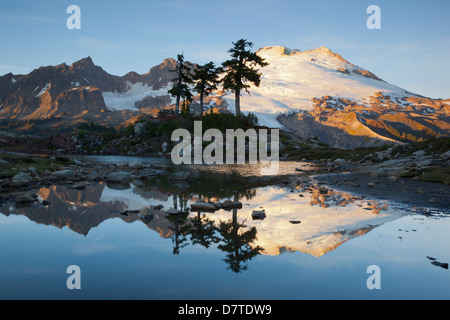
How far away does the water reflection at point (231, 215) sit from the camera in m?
8.02

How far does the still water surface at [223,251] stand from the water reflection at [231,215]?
5 cm

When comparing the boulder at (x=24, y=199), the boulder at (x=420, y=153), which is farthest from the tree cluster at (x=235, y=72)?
the boulder at (x=24, y=199)

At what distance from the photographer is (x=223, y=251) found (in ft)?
24.5

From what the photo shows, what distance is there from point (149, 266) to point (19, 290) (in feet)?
7.52

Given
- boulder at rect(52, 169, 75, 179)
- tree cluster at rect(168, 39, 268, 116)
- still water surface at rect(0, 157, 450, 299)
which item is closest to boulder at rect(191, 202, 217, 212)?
still water surface at rect(0, 157, 450, 299)

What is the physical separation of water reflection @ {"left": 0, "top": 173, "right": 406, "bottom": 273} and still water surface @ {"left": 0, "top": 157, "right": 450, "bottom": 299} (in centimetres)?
5

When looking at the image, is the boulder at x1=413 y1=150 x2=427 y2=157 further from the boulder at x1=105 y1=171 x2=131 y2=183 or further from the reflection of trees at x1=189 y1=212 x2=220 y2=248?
the boulder at x1=105 y1=171 x2=131 y2=183

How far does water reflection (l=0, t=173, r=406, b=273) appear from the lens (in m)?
8.02

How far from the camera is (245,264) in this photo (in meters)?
6.67

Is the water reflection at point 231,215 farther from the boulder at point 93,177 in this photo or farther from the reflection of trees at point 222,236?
the boulder at point 93,177

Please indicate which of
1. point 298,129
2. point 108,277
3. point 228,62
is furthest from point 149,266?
point 298,129

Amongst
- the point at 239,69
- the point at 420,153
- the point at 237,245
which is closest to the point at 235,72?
the point at 239,69

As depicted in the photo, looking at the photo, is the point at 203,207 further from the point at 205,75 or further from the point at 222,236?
the point at 205,75

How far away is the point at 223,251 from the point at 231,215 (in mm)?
3689
